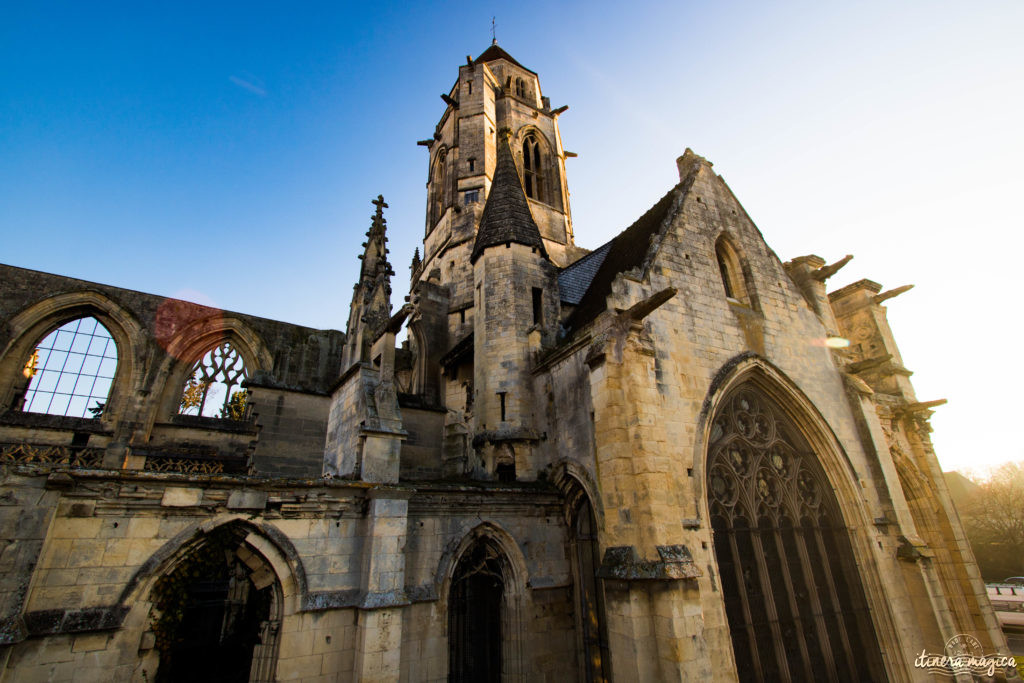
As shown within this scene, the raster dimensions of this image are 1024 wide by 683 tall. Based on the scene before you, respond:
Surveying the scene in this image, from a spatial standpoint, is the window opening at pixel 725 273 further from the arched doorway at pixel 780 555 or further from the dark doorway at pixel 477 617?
the dark doorway at pixel 477 617

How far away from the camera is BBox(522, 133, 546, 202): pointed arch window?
20359 mm

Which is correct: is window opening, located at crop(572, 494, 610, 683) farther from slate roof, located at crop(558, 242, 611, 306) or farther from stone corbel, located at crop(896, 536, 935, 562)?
stone corbel, located at crop(896, 536, 935, 562)

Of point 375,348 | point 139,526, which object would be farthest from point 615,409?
point 139,526

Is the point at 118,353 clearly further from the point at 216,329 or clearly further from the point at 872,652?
the point at 872,652

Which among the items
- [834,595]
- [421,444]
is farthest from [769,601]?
[421,444]

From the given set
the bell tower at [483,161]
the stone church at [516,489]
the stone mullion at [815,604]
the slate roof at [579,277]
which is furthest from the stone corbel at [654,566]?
the bell tower at [483,161]

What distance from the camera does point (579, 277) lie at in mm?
12938

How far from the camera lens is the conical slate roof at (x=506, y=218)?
36.2 feet

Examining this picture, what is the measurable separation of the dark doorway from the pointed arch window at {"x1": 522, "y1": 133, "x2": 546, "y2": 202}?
15.9m

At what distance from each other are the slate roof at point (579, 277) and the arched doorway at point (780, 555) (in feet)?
15.2

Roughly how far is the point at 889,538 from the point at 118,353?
19232mm

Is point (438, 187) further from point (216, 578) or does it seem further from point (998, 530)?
point (998, 530)

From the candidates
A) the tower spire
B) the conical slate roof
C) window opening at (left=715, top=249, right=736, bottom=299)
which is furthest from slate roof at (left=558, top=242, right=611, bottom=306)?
the tower spire

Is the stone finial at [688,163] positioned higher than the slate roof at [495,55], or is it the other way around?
the slate roof at [495,55]
